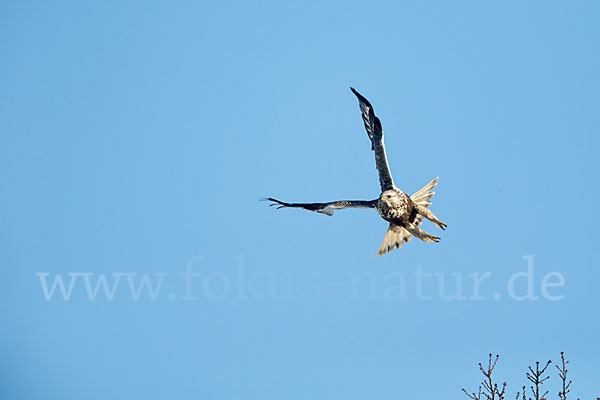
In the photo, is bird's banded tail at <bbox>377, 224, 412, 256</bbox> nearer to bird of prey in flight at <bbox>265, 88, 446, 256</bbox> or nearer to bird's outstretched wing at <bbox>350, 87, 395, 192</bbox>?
bird of prey in flight at <bbox>265, 88, 446, 256</bbox>

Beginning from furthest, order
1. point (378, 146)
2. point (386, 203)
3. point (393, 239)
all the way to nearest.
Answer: point (393, 239) < point (378, 146) < point (386, 203)

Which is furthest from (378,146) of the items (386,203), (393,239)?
(393,239)

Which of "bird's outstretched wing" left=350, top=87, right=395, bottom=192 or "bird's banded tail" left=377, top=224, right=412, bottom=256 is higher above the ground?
"bird's outstretched wing" left=350, top=87, right=395, bottom=192

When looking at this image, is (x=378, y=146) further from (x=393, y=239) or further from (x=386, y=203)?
(x=393, y=239)

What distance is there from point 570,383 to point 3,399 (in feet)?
585

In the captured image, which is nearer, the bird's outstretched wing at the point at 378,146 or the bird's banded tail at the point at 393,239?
the bird's outstretched wing at the point at 378,146

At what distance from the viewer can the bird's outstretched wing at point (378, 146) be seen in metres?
15.7

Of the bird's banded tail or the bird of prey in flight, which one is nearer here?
the bird of prey in flight

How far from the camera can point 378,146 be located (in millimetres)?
15750

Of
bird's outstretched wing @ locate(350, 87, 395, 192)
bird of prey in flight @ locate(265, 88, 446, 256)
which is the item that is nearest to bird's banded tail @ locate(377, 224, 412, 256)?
bird of prey in flight @ locate(265, 88, 446, 256)

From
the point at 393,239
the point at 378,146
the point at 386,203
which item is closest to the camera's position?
the point at 386,203

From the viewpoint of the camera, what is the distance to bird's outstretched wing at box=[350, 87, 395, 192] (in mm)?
15677

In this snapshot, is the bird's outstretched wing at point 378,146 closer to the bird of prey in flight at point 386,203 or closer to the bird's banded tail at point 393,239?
the bird of prey in flight at point 386,203

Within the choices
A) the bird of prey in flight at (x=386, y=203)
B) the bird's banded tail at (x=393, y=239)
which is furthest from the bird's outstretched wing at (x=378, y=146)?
the bird's banded tail at (x=393, y=239)
